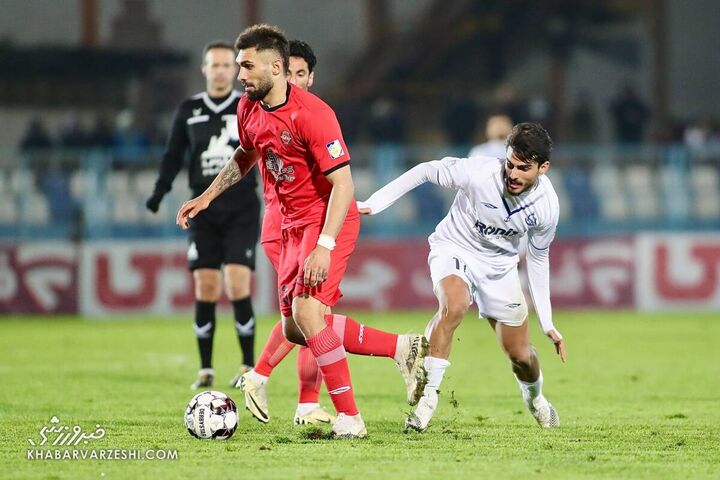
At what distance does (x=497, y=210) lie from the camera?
22.0ft

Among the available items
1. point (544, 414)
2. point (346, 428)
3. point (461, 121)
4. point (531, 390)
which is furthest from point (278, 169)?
point (461, 121)

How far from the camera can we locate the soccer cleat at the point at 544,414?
6.85 m

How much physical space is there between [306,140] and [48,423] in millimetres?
2274

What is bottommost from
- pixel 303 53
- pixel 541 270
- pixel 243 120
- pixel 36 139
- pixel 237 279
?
pixel 237 279

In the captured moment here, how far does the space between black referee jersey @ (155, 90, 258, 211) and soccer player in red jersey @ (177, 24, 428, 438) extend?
2353 mm

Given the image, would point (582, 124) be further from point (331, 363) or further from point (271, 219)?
point (331, 363)

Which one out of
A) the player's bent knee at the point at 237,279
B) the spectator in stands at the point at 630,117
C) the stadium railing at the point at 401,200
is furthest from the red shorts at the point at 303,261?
the spectator in stands at the point at 630,117

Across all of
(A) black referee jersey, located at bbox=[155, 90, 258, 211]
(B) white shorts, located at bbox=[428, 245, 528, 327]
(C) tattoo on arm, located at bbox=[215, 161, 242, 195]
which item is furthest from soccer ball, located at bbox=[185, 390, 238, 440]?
(A) black referee jersey, located at bbox=[155, 90, 258, 211]

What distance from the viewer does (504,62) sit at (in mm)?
25125

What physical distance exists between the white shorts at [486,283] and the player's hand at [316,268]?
1.07m

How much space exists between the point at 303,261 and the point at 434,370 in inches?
41.1

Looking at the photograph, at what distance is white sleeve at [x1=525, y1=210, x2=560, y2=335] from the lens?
6668 mm

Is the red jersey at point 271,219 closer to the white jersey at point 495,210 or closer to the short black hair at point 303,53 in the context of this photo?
the short black hair at point 303,53

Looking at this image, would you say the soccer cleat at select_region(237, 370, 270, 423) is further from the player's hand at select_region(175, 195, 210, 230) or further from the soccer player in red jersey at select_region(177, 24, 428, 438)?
the player's hand at select_region(175, 195, 210, 230)
